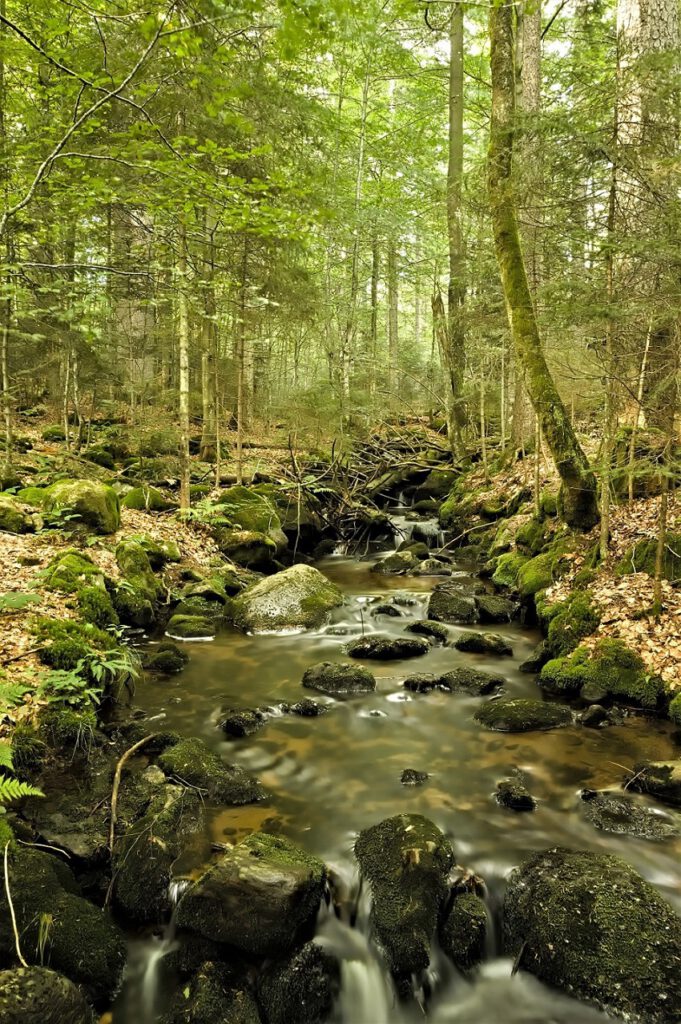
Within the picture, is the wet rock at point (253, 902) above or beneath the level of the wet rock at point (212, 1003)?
above

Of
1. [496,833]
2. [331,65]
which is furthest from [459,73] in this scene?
[496,833]

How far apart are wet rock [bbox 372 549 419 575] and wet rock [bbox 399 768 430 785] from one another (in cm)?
719

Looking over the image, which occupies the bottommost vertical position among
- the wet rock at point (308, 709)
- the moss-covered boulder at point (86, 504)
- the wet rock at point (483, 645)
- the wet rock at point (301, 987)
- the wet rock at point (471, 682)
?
the wet rock at point (301, 987)

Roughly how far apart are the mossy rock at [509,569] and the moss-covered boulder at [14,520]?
319 inches

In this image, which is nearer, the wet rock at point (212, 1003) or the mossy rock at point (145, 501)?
the wet rock at point (212, 1003)

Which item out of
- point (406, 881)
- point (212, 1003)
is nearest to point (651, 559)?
point (406, 881)

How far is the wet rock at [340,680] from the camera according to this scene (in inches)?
292

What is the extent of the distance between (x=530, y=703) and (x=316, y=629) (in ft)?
13.0

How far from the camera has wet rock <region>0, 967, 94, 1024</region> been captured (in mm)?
2814

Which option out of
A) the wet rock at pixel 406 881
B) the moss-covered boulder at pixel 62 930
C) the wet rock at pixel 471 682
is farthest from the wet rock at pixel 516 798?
the moss-covered boulder at pixel 62 930

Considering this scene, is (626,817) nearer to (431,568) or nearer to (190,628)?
(190,628)

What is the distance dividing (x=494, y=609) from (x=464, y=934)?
20.3ft

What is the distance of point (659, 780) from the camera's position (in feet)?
16.8

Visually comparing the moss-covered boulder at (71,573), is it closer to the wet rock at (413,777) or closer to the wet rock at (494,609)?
the wet rock at (413,777)
